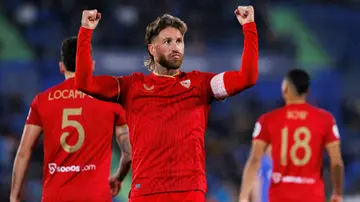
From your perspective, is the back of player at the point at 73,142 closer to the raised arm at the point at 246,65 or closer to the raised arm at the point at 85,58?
the raised arm at the point at 85,58

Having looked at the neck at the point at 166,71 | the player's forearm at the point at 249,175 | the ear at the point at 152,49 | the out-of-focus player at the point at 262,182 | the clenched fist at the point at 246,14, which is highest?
the clenched fist at the point at 246,14

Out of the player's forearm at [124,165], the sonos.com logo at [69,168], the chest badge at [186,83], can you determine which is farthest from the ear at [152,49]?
the player's forearm at [124,165]

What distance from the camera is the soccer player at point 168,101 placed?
4.66 m

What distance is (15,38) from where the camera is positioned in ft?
51.4

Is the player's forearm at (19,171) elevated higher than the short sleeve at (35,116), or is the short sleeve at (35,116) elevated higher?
the short sleeve at (35,116)

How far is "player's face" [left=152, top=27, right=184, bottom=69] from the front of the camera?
4.86m

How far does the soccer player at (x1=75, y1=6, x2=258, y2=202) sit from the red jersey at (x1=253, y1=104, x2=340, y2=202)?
2.21 metres

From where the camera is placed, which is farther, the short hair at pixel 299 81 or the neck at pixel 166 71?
the short hair at pixel 299 81

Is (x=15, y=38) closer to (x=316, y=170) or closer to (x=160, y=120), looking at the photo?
(x=316, y=170)

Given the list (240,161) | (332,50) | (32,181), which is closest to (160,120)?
(32,181)

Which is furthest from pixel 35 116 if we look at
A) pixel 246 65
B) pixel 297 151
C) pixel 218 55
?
pixel 218 55

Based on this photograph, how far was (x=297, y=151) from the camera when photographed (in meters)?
6.91

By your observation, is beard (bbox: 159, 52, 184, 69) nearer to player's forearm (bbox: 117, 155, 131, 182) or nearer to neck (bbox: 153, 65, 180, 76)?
neck (bbox: 153, 65, 180, 76)

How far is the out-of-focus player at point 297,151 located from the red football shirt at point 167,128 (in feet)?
7.23
